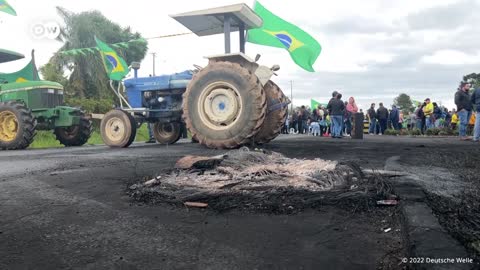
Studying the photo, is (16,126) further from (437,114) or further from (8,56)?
(437,114)

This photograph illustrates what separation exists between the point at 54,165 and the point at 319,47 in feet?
26.8

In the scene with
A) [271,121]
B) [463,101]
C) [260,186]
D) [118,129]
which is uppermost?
[463,101]

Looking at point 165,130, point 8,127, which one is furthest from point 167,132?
point 8,127

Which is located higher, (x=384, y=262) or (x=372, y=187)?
(x=372, y=187)

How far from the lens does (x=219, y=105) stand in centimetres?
743

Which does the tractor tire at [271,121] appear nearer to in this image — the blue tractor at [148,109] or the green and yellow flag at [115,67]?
the blue tractor at [148,109]

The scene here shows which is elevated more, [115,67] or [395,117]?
[115,67]

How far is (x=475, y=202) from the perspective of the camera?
2736mm

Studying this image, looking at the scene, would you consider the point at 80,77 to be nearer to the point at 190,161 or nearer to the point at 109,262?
the point at 190,161

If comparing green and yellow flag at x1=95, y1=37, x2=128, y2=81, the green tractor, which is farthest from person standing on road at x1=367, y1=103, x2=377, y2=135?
the green tractor

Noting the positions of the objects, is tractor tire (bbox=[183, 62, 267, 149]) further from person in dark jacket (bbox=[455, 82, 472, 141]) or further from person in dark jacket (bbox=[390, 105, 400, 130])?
person in dark jacket (bbox=[390, 105, 400, 130])

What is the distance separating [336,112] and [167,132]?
639 centimetres

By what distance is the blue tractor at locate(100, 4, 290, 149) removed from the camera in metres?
7.00

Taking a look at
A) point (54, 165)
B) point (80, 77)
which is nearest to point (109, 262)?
point (54, 165)
